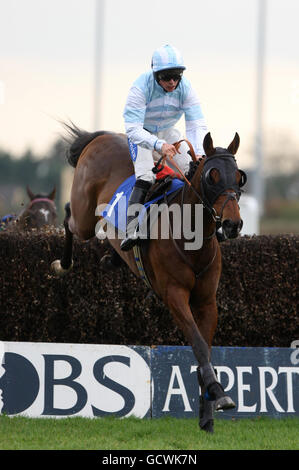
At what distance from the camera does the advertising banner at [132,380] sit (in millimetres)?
6496

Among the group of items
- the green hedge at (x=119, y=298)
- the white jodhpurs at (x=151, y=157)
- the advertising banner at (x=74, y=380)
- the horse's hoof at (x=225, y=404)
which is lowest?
the horse's hoof at (x=225, y=404)

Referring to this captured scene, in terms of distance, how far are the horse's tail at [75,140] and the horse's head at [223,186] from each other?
247cm

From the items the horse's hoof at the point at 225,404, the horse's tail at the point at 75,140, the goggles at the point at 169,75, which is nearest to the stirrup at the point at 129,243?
the goggles at the point at 169,75

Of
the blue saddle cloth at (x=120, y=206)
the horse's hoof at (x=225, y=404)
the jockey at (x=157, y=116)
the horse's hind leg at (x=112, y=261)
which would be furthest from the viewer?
the horse's hind leg at (x=112, y=261)

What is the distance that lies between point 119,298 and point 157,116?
1.78 m

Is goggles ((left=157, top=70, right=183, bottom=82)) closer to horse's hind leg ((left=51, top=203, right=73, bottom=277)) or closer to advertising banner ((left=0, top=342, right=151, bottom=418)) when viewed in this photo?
horse's hind leg ((left=51, top=203, right=73, bottom=277))

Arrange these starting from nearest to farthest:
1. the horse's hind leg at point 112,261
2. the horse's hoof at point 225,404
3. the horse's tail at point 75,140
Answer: the horse's hoof at point 225,404
the horse's hind leg at point 112,261
the horse's tail at point 75,140

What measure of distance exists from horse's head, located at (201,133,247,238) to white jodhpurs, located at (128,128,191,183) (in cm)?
83

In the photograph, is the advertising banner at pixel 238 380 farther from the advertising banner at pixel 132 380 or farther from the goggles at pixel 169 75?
the goggles at pixel 169 75

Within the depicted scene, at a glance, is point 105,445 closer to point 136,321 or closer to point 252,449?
point 252,449

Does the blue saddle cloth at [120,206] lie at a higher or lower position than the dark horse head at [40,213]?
lower

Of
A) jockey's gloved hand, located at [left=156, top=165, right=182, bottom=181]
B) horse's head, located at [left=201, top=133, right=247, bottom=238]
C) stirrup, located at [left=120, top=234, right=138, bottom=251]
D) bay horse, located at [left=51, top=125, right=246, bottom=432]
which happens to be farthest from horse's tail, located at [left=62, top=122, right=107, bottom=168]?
horse's head, located at [left=201, top=133, right=247, bottom=238]

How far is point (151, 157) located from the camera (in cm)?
628

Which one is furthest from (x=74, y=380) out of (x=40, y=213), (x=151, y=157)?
(x=40, y=213)
